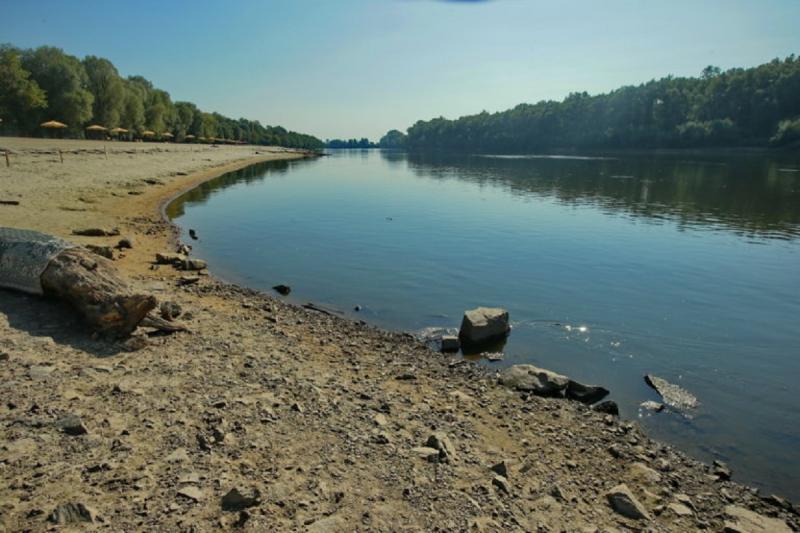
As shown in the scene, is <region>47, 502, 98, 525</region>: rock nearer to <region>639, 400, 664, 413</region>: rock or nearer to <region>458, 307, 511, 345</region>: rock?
<region>458, 307, 511, 345</region>: rock

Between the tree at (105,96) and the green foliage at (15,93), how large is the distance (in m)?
19.6

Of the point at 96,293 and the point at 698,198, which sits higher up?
the point at 698,198

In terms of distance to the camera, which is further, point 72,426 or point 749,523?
point 749,523

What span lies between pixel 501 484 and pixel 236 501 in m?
3.57

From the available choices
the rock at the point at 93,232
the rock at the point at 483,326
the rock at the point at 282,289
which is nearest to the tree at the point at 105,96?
the rock at the point at 93,232

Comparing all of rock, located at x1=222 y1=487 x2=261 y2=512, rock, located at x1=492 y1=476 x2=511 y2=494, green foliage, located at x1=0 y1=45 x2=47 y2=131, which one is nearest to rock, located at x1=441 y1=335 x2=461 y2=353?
rock, located at x1=492 y1=476 x2=511 y2=494

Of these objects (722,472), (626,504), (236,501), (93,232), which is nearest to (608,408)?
(722,472)

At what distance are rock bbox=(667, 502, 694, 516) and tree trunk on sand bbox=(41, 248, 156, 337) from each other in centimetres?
990

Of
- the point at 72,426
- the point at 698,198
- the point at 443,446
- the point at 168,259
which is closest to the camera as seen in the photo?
the point at 72,426

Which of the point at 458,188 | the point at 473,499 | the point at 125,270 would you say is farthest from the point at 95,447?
the point at 458,188

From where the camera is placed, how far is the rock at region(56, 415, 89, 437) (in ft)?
20.5

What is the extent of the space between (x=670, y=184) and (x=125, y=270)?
65837 millimetres

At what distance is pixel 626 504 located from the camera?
6.73 metres

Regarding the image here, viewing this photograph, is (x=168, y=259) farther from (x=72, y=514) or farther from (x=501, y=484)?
(x=501, y=484)
